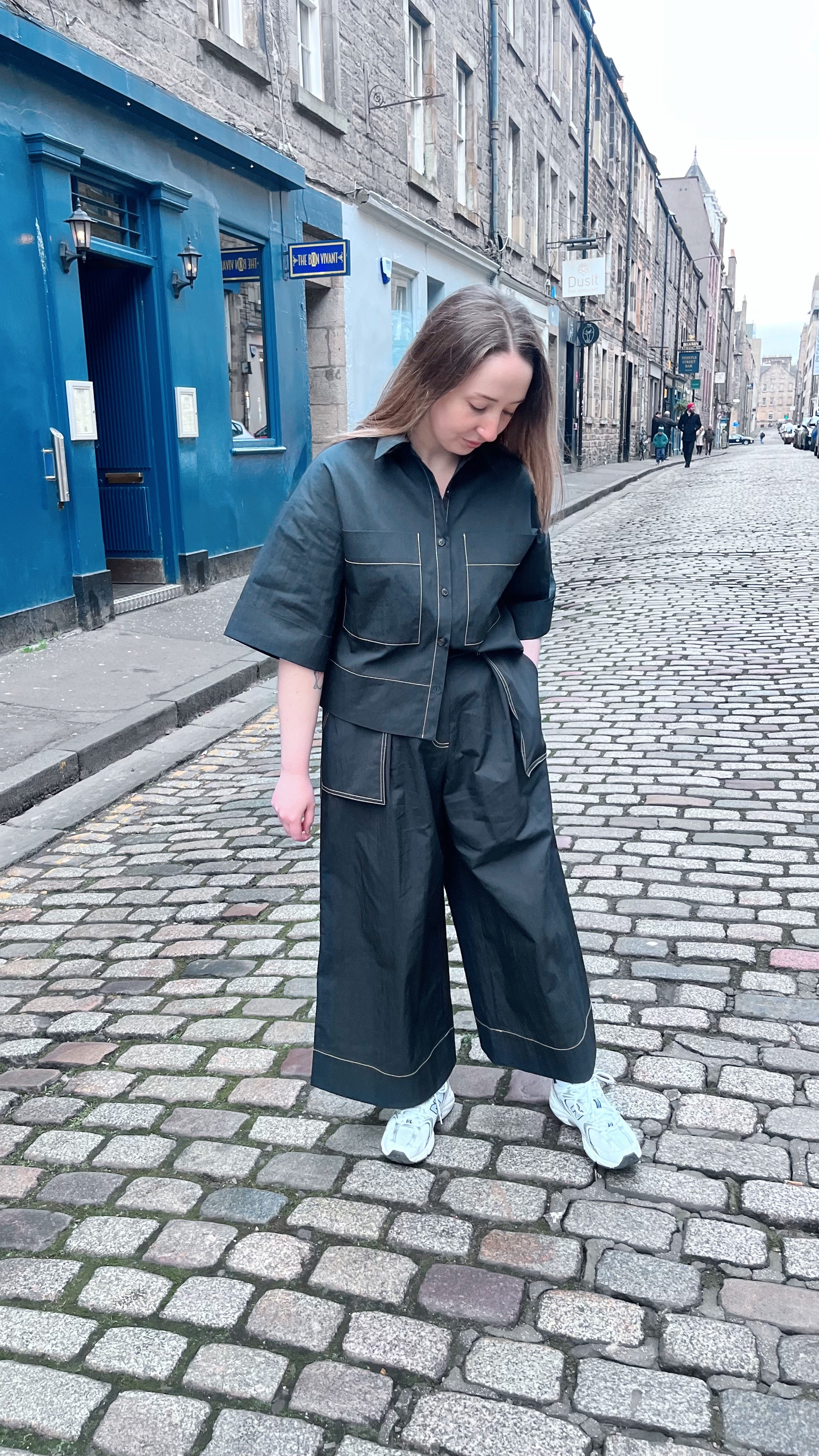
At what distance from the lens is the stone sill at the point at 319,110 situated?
1183cm

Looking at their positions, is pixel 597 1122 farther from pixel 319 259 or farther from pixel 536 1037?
pixel 319 259

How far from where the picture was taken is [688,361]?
53312mm

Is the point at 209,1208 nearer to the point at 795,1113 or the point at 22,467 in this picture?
the point at 795,1113

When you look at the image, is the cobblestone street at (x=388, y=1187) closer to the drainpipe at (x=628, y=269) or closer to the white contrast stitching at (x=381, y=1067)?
the white contrast stitching at (x=381, y=1067)

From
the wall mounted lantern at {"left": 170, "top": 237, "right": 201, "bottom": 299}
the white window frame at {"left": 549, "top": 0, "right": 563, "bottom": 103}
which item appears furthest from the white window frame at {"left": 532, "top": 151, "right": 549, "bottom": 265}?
the wall mounted lantern at {"left": 170, "top": 237, "right": 201, "bottom": 299}

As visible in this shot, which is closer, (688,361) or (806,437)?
(806,437)

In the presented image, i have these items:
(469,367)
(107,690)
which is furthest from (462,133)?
(469,367)

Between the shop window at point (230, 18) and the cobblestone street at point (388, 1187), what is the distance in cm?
887

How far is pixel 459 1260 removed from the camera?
7.11 ft

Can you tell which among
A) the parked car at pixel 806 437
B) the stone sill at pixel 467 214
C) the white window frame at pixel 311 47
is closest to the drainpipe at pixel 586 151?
the stone sill at pixel 467 214

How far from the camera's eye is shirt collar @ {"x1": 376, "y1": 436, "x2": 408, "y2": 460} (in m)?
2.12

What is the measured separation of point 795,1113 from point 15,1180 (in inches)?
66.9

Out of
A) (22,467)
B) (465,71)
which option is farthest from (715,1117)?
(465,71)

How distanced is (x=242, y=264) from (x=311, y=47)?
3.12 metres
